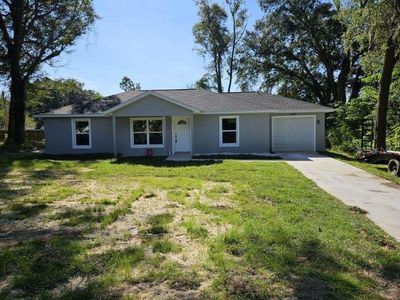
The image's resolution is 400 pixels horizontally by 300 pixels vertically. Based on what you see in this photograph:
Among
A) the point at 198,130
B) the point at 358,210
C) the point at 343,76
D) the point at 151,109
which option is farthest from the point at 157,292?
the point at 343,76

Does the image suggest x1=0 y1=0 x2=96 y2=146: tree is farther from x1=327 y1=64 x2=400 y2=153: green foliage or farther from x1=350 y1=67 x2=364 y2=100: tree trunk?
x1=350 y1=67 x2=364 y2=100: tree trunk

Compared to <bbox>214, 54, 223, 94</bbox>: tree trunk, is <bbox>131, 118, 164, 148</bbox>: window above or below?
below

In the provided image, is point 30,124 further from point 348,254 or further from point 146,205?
point 348,254

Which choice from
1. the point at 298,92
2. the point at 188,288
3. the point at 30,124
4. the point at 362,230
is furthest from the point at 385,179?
the point at 30,124

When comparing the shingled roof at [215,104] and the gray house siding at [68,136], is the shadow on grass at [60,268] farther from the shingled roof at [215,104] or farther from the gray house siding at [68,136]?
the gray house siding at [68,136]

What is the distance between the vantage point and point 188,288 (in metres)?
3.95

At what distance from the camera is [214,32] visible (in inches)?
1601

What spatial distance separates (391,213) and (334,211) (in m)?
1.14

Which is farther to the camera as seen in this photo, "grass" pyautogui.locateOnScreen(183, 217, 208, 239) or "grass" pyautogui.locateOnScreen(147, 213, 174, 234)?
"grass" pyautogui.locateOnScreen(147, 213, 174, 234)

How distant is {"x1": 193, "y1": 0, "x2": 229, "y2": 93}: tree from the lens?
40531 mm

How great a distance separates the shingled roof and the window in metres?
1.50

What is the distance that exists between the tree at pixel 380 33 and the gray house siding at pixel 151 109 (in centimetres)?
856

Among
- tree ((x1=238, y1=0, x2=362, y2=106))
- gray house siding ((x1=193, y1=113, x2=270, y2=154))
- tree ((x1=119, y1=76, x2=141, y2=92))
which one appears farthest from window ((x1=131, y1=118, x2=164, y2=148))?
tree ((x1=119, y1=76, x2=141, y2=92))

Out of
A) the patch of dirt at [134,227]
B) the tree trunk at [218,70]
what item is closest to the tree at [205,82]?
the tree trunk at [218,70]
